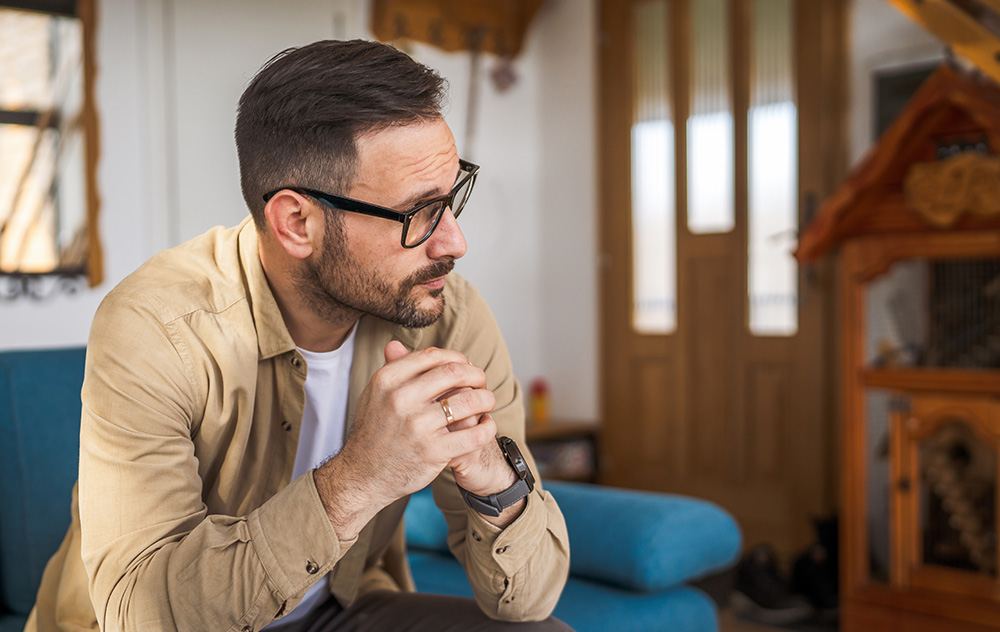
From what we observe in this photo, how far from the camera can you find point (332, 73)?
1.08 meters

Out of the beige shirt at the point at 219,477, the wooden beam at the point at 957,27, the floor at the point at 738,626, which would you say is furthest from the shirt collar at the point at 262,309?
the floor at the point at 738,626

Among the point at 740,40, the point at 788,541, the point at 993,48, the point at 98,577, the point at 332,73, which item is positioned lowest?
the point at 788,541

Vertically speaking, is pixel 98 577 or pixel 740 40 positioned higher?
pixel 740 40

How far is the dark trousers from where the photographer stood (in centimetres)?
125

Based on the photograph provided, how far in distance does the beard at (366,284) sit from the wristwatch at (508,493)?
0.64 ft

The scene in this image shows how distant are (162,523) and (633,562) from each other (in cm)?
101

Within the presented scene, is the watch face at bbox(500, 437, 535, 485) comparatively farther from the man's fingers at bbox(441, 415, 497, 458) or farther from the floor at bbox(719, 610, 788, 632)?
the floor at bbox(719, 610, 788, 632)

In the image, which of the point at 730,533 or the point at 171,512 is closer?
the point at 171,512

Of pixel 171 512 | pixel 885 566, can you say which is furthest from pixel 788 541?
pixel 171 512

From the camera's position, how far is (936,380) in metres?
2.52

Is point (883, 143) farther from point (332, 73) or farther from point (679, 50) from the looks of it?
point (332, 73)

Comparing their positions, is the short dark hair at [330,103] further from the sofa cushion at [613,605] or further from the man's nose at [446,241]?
the sofa cushion at [613,605]

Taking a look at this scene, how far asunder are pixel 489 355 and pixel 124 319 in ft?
1.64

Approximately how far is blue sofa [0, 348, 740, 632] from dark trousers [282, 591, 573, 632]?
0.40m
